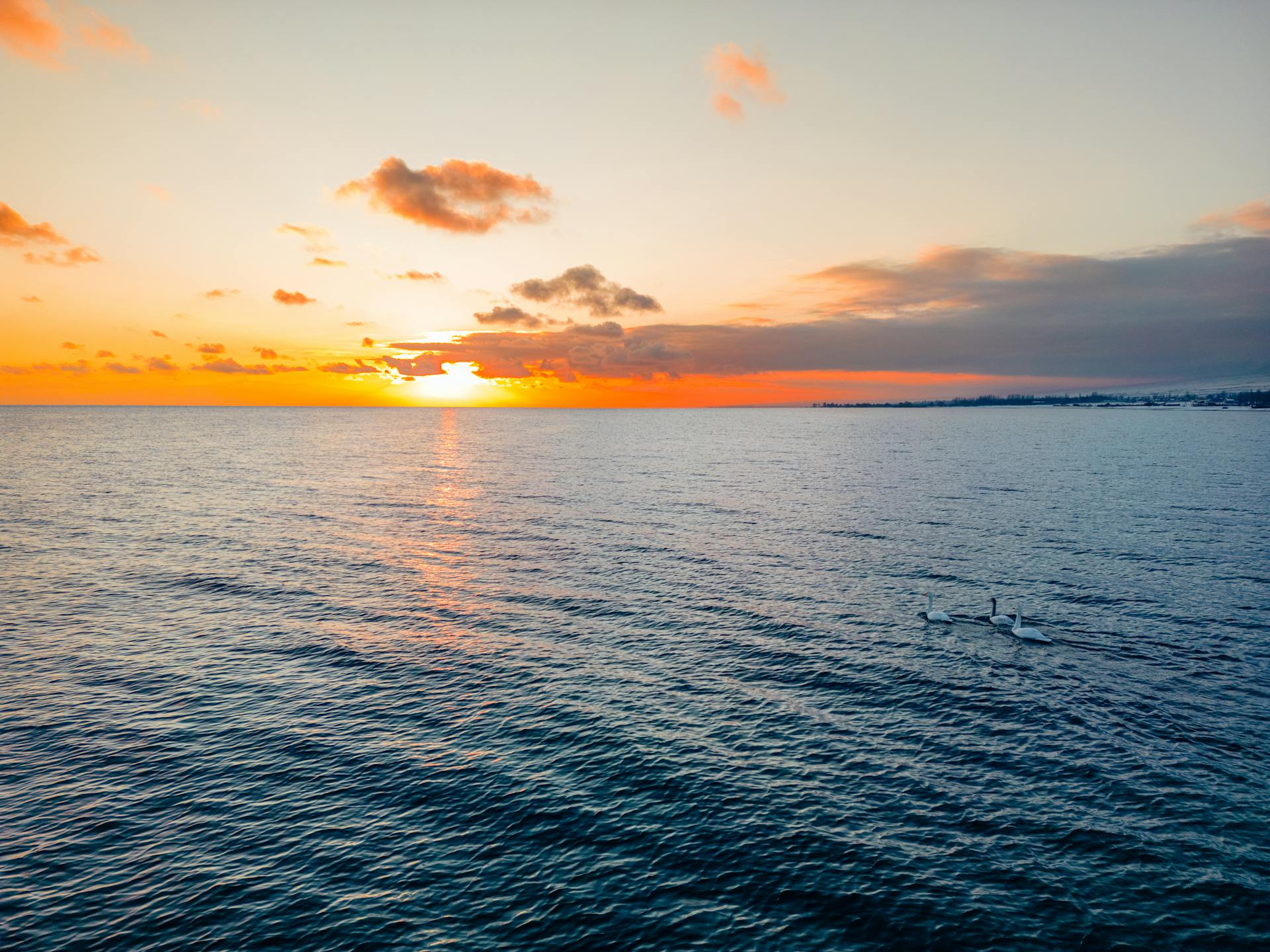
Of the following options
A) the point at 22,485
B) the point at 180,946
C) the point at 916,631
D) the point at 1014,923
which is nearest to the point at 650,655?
the point at 916,631

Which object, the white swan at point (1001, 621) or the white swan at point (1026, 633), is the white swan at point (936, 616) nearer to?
the white swan at point (1001, 621)

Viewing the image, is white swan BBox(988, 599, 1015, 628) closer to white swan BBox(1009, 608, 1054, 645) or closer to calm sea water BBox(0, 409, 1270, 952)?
white swan BBox(1009, 608, 1054, 645)

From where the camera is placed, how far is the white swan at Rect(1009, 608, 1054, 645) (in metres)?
44.6

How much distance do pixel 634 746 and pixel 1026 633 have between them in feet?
99.1

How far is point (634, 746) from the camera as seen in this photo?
32188 mm

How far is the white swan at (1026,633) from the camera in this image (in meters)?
44.6

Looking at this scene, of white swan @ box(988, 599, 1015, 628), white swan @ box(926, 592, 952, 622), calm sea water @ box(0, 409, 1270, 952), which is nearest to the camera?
calm sea water @ box(0, 409, 1270, 952)

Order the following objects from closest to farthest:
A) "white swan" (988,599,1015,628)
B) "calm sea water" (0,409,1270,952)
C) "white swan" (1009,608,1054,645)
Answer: "calm sea water" (0,409,1270,952)
"white swan" (1009,608,1054,645)
"white swan" (988,599,1015,628)

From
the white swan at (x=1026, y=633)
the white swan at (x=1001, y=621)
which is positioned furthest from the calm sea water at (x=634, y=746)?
the white swan at (x=1001, y=621)

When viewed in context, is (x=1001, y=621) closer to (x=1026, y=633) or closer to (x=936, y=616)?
(x=1026, y=633)

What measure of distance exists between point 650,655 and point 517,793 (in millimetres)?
16536

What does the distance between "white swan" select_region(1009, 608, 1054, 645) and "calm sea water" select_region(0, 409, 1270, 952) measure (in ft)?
2.92

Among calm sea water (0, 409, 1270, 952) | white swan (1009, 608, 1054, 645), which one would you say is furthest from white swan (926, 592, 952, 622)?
white swan (1009, 608, 1054, 645)

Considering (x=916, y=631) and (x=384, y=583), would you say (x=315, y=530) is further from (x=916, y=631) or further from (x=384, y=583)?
(x=916, y=631)
